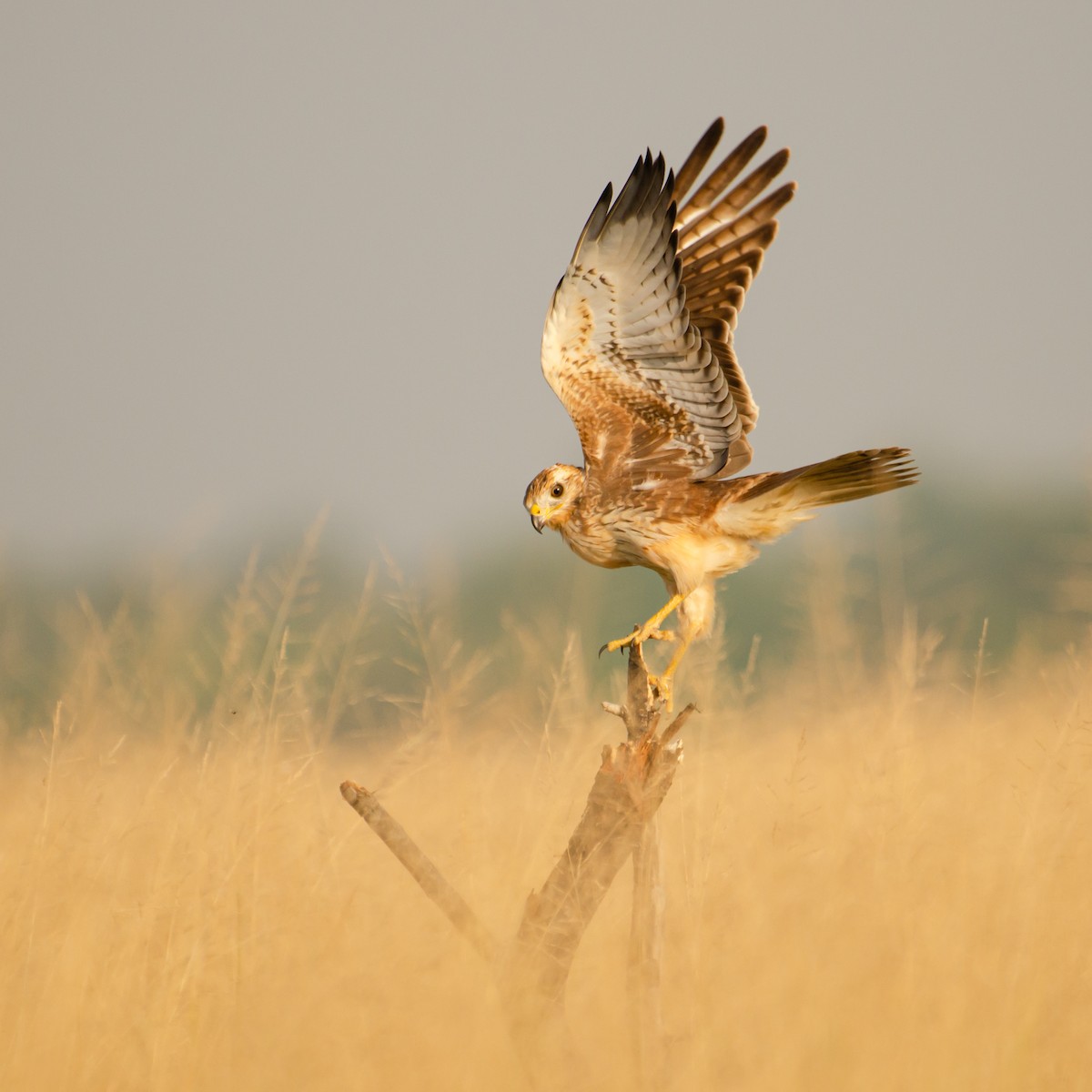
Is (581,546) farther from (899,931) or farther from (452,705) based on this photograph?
(899,931)

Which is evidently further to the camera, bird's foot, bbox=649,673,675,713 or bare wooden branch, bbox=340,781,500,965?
bird's foot, bbox=649,673,675,713

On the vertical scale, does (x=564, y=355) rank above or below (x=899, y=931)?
above

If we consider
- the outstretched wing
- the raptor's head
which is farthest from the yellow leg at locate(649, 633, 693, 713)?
the outstretched wing

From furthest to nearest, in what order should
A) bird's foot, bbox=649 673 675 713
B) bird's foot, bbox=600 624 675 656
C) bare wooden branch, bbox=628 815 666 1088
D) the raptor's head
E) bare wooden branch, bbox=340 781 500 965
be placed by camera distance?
1. the raptor's head
2. bird's foot, bbox=649 673 675 713
3. bird's foot, bbox=600 624 675 656
4. bare wooden branch, bbox=628 815 666 1088
5. bare wooden branch, bbox=340 781 500 965

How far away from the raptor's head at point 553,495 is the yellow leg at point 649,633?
51cm

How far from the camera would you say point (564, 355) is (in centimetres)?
442

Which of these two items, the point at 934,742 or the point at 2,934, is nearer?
the point at 2,934

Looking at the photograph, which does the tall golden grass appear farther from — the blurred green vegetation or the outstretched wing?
the outstretched wing

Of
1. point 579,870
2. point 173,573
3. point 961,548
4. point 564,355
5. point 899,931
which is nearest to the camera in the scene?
point 579,870

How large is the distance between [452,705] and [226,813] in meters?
0.73

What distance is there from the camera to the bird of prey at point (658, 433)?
412cm

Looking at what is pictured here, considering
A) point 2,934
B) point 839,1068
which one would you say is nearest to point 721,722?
point 839,1068

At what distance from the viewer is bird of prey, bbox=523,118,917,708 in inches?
162

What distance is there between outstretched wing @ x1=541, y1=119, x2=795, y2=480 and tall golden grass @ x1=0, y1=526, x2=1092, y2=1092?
87 centimetres
